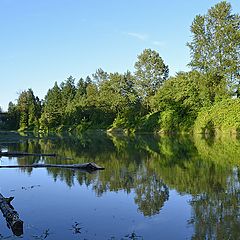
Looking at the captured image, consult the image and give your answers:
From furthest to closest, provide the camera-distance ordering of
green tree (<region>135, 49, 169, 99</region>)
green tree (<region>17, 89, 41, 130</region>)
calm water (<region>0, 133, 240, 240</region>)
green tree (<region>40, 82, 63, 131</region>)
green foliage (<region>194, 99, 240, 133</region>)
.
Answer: green tree (<region>17, 89, 41, 130</region>)
green tree (<region>40, 82, 63, 131</region>)
green tree (<region>135, 49, 169, 99</region>)
green foliage (<region>194, 99, 240, 133</region>)
calm water (<region>0, 133, 240, 240</region>)

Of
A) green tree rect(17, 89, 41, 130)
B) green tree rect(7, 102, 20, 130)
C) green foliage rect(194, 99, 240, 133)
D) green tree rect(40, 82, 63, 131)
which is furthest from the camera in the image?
green tree rect(7, 102, 20, 130)

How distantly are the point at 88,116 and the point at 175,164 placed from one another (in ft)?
281

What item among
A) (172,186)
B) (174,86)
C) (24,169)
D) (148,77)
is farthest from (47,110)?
(172,186)

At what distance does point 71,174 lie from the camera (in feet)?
65.5

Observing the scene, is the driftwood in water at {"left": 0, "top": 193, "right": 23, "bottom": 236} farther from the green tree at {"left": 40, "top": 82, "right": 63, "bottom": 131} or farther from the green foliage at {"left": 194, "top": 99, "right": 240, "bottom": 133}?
the green tree at {"left": 40, "top": 82, "right": 63, "bottom": 131}

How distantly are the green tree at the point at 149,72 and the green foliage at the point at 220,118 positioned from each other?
2409 cm

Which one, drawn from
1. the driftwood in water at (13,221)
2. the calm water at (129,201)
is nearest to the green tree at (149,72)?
the calm water at (129,201)

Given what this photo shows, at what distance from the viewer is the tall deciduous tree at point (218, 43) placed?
59156mm

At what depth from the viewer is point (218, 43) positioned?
6012cm

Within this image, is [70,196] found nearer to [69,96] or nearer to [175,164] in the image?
[175,164]

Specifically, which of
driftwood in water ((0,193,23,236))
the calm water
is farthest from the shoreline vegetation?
driftwood in water ((0,193,23,236))

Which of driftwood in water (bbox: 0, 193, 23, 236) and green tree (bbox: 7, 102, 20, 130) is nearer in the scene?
driftwood in water (bbox: 0, 193, 23, 236)

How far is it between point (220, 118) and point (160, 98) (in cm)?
2065

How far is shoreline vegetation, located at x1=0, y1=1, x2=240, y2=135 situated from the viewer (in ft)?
196
